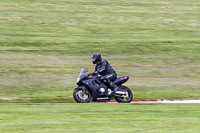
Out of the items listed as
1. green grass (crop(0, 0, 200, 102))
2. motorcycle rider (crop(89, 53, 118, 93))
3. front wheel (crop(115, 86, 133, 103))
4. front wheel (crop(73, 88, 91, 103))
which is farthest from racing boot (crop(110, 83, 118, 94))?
green grass (crop(0, 0, 200, 102))

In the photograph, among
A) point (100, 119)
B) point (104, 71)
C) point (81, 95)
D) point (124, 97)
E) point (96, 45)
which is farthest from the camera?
point (96, 45)

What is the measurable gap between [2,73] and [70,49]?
23.7 ft

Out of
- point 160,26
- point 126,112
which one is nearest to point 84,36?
point 160,26

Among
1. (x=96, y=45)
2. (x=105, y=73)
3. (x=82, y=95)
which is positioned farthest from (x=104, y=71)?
(x=96, y=45)

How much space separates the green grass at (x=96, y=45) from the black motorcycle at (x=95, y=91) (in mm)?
1795

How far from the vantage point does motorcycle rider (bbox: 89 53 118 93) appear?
616 inches

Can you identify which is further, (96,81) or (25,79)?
(25,79)

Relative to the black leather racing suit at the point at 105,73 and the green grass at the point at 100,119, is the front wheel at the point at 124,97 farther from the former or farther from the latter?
the green grass at the point at 100,119

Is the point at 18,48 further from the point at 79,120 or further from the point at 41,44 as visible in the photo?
the point at 79,120

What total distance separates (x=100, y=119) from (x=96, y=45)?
1929 cm

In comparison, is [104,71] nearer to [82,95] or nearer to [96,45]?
[82,95]

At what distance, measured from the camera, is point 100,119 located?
10.9 metres

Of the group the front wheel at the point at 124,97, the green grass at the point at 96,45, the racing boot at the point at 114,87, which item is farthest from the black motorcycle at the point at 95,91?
the green grass at the point at 96,45

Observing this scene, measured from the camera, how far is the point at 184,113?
1223cm
